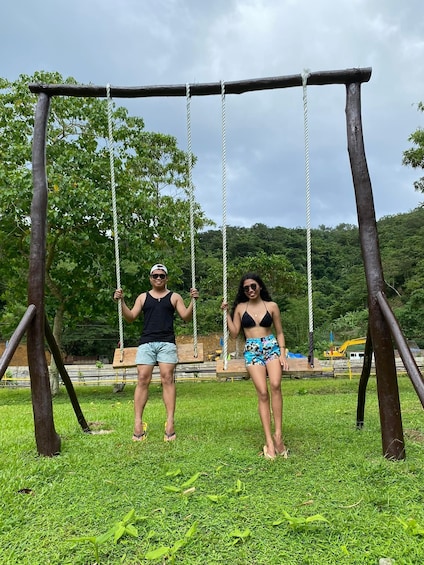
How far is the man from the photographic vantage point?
4.46 m

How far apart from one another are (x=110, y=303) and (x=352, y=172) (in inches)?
358

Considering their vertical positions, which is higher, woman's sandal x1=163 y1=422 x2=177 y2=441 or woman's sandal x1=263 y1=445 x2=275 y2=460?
woman's sandal x1=263 y1=445 x2=275 y2=460

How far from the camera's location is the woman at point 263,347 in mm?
3881

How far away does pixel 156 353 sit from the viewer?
4570 millimetres

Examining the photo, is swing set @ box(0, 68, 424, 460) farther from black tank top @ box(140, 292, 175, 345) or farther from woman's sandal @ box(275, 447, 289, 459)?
woman's sandal @ box(275, 447, 289, 459)

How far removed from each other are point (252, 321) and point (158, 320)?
3.23 feet

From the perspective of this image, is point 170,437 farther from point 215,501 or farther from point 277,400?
point 215,501

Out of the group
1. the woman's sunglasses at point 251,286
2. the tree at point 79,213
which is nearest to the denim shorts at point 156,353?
the woman's sunglasses at point 251,286

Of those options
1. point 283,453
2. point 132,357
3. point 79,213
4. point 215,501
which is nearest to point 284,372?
point 283,453

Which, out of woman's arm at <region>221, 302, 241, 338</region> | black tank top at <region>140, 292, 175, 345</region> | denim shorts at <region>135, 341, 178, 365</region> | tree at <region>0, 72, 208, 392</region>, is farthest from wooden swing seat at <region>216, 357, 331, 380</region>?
tree at <region>0, 72, 208, 392</region>

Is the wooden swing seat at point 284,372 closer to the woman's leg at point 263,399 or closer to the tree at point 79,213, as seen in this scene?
the woman's leg at point 263,399

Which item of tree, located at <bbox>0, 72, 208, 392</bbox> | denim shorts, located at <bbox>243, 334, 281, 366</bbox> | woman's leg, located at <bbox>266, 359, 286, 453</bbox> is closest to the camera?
woman's leg, located at <bbox>266, 359, 286, 453</bbox>

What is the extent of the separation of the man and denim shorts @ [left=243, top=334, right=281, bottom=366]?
2.58ft

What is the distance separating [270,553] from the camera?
2355 millimetres
